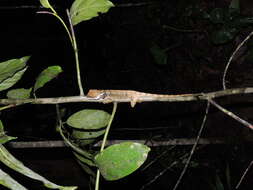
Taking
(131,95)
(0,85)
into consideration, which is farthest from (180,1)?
(0,85)

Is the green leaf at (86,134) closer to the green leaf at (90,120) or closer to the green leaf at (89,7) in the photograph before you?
the green leaf at (90,120)

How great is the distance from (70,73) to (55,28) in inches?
19.6

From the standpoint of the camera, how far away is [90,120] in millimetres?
1113

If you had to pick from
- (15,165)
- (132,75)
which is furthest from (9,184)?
(132,75)

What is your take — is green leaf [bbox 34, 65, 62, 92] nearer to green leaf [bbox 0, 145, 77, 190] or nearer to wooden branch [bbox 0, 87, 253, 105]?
wooden branch [bbox 0, 87, 253, 105]

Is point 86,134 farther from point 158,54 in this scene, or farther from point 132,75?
point 132,75

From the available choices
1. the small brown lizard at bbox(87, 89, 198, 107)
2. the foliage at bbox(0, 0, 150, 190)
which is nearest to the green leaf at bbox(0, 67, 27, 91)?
the foliage at bbox(0, 0, 150, 190)

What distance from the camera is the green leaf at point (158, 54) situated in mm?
2990

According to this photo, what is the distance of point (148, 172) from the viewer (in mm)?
3291

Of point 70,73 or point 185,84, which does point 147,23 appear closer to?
point 185,84

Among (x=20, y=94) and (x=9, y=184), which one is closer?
(x=9, y=184)

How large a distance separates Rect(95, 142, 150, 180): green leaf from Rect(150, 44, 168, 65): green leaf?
2.32m

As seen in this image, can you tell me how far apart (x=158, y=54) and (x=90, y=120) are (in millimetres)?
2001

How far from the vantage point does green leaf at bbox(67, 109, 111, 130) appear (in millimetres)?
1107
